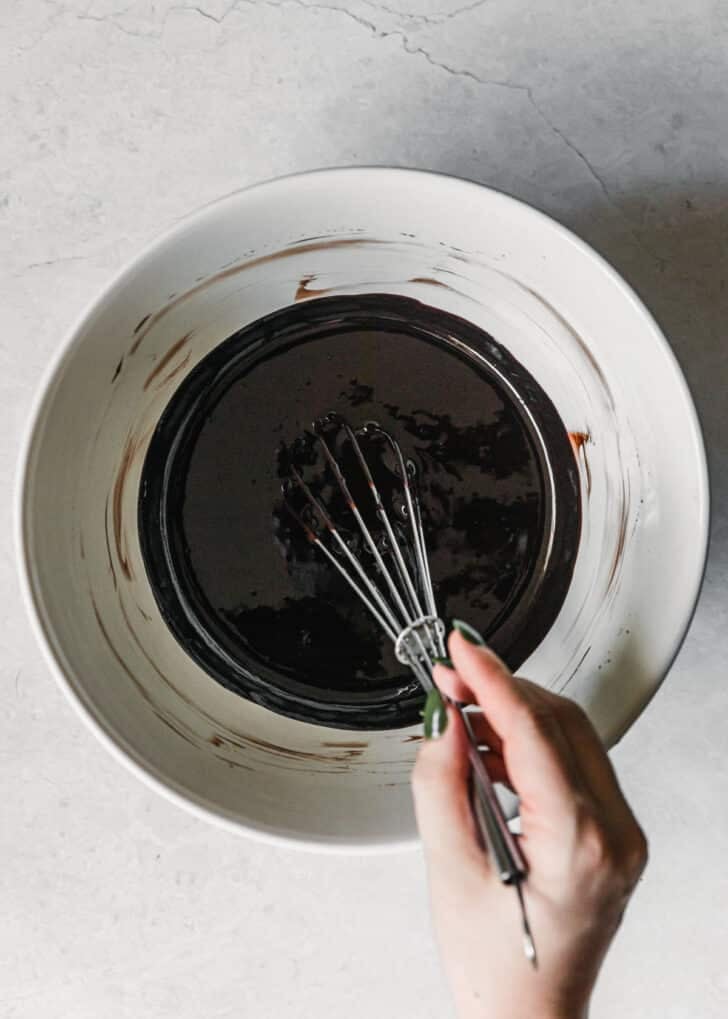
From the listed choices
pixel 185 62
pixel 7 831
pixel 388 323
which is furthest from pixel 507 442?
pixel 7 831

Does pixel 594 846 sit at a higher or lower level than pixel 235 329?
lower

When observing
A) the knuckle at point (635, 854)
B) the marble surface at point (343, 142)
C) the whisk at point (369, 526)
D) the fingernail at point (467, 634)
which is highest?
the marble surface at point (343, 142)

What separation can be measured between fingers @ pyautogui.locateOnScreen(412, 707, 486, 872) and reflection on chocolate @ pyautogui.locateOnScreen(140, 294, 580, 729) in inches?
7.6

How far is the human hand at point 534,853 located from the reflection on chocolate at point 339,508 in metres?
0.18

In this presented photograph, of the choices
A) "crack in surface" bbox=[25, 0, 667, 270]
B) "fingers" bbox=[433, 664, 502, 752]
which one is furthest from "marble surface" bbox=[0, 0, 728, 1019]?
"fingers" bbox=[433, 664, 502, 752]

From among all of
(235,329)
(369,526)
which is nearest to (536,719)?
(369,526)

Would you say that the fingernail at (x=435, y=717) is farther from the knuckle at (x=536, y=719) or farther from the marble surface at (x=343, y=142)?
the marble surface at (x=343, y=142)

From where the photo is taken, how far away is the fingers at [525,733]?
1.48 ft

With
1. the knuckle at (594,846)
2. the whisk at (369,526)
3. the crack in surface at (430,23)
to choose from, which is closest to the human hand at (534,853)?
the knuckle at (594,846)

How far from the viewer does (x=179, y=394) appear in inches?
26.0

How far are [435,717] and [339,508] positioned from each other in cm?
20

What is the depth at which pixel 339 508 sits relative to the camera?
656 mm

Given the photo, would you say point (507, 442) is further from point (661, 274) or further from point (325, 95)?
point (325, 95)

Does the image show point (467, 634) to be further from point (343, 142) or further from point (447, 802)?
point (343, 142)
